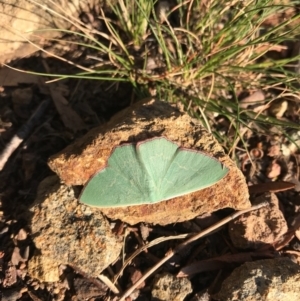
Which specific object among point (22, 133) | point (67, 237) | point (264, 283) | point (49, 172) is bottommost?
point (264, 283)

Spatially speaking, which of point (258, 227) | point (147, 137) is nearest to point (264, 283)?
point (258, 227)

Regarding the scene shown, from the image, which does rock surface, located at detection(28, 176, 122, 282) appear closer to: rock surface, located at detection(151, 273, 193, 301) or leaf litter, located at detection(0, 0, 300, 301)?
leaf litter, located at detection(0, 0, 300, 301)

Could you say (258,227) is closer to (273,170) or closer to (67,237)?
(273,170)

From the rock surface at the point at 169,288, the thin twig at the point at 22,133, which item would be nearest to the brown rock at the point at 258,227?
the rock surface at the point at 169,288

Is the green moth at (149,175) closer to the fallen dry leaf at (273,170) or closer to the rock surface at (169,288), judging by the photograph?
the rock surface at (169,288)

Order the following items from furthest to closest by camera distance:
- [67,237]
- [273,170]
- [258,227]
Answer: [273,170]
[258,227]
[67,237]

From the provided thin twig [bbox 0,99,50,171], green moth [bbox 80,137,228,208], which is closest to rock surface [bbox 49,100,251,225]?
green moth [bbox 80,137,228,208]

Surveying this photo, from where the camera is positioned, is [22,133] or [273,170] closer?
[22,133]
